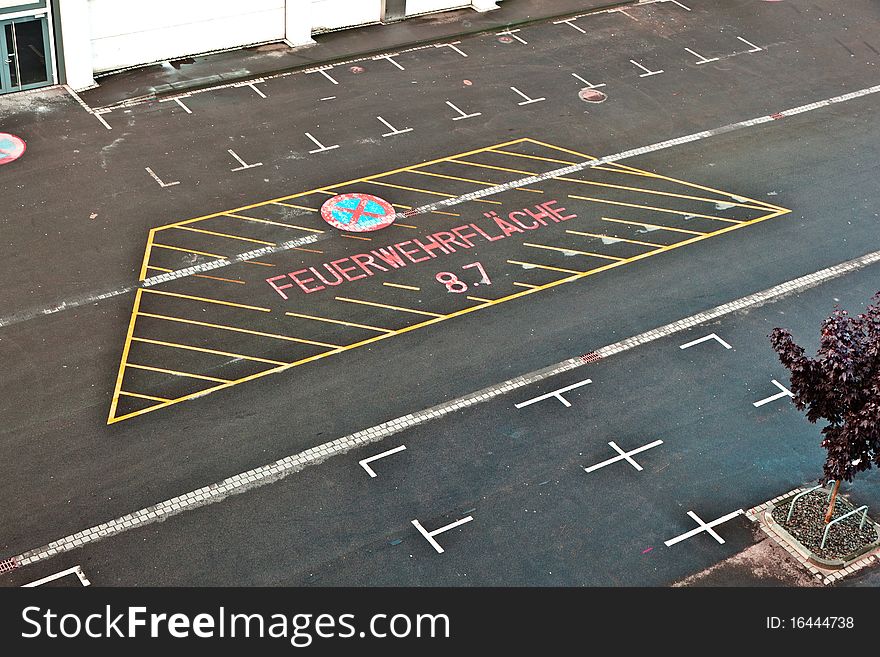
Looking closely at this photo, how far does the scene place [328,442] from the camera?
24.9 meters

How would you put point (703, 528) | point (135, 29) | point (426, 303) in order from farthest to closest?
point (135, 29), point (426, 303), point (703, 528)

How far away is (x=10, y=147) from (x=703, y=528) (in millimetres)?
22903

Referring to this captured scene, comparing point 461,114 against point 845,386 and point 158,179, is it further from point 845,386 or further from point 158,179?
point 845,386

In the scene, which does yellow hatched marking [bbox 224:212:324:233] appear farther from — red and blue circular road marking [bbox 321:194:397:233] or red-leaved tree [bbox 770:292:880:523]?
red-leaved tree [bbox 770:292:880:523]

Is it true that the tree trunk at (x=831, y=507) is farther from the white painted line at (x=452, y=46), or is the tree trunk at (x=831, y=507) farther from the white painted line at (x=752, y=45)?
the white painted line at (x=752, y=45)

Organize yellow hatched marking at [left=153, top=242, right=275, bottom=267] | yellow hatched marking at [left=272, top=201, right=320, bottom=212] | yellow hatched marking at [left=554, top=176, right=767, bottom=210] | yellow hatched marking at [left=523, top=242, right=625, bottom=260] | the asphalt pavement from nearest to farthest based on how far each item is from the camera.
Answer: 1. the asphalt pavement
2. yellow hatched marking at [left=153, top=242, right=275, bottom=267]
3. yellow hatched marking at [left=523, top=242, right=625, bottom=260]
4. yellow hatched marking at [left=272, top=201, right=320, bottom=212]
5. yellow hatched marking at [left=554, top=176, right=767, bottom=210]

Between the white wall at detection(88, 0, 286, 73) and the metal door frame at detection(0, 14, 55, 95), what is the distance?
1221mm

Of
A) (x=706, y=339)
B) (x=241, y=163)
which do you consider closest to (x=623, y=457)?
(x=706, y=339)

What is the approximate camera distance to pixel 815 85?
41.1 m

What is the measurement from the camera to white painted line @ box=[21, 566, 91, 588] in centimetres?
2114

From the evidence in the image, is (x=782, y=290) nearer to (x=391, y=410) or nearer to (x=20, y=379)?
(x=391, y=410)

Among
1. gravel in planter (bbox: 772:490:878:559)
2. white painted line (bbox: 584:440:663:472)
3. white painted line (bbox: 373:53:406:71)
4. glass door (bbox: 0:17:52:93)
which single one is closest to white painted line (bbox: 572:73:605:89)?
white painted line (bbox: 373:53:406:71)

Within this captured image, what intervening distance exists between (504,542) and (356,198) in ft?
43.9
